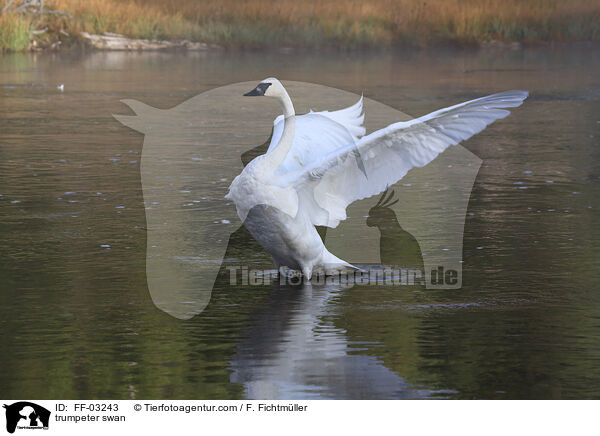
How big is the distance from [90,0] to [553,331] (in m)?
34.9

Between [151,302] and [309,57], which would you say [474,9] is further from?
[151,302]

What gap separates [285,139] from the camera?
9.41m

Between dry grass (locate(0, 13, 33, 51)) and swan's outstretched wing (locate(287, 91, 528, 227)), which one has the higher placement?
swan's outstretched wing (locate(287, 91, 528, 227))

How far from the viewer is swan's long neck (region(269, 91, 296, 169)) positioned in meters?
9.24

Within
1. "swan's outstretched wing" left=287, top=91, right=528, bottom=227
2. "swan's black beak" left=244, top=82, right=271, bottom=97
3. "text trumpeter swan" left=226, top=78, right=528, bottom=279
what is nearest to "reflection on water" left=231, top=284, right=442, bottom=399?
"text trumpeter swan" left=226, top=78, right=528, bottom=279

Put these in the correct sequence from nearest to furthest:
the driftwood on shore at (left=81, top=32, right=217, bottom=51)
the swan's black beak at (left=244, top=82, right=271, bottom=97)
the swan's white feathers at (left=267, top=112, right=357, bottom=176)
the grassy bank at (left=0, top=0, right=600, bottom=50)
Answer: the swan's black beak at (left=244, top=82, right=271, bottom=97) → the swan's white feathers at (left=267, top=112, right=357, bottom=176) → the driftwood on shore at (left=81, top=32, right=217, bottom=51) → the grassy bank at (left=0, top=0, right=600, bottom=50)

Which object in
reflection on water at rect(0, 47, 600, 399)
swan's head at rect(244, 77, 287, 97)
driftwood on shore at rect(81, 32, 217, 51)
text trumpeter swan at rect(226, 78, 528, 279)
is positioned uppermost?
swan's head at rect(244, 77, 287, 97)

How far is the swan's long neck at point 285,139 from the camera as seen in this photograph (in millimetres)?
9242

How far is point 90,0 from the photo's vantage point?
41062 millimetres

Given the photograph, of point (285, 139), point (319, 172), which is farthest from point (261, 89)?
point (319, 172)
